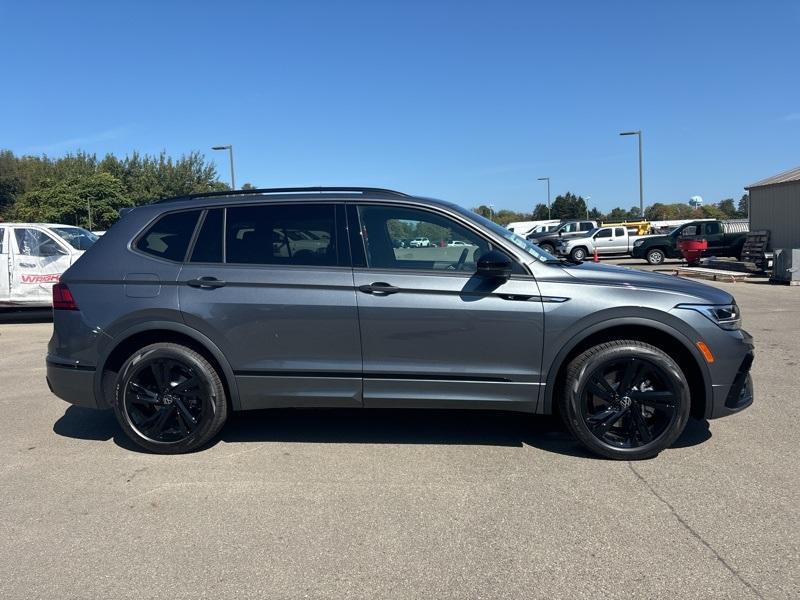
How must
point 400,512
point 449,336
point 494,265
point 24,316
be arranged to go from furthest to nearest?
1. point 24,316
2. point 449,336
3. point 494,265
4. point 400,512

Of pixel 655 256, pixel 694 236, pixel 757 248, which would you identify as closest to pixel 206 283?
pixel 757 248

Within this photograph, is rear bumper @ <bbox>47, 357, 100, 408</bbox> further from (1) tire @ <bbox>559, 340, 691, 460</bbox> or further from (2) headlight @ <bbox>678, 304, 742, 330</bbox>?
(2) headlight @ <bbox>678, 304, 742, 330</bbox>

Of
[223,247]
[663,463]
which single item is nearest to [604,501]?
[663,463]

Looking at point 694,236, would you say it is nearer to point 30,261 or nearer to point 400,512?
point 30,261

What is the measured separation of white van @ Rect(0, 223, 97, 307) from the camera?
431 inches

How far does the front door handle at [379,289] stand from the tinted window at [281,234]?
1.25 feet

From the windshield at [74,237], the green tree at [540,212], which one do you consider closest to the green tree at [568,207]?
the green tree at [540,212]

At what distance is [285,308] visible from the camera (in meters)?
4.28

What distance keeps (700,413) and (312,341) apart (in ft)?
9.11

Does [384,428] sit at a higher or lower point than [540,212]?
lower

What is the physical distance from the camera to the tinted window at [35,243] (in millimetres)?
11070

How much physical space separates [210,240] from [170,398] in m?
1.20

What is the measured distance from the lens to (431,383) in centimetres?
422

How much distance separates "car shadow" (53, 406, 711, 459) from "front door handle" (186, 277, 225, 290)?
1259 millimetres
